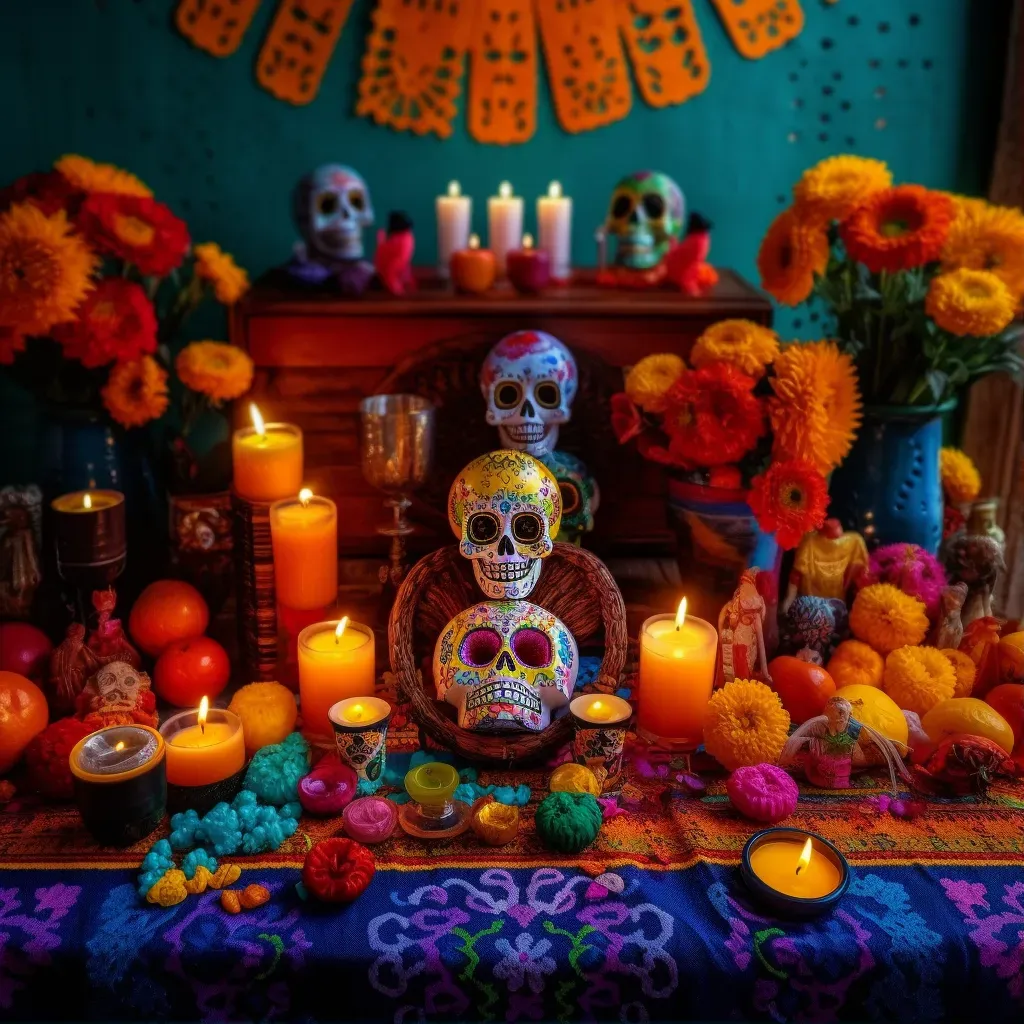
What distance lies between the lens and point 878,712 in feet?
3.56

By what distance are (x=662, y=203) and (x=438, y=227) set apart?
1.28ft

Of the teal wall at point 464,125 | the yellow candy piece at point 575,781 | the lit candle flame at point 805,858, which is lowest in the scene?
the lit candle flame at point 805,858

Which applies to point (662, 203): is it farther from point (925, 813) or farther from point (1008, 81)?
point (925, 813)

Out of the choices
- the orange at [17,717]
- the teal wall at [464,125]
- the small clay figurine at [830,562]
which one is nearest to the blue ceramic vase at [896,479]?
the small clay figurine at [830,562]

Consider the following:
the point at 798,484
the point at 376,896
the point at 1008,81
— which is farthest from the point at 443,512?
the point at 1008,81

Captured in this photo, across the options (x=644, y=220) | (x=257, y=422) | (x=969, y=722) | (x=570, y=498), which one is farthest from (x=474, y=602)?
(x=644, y=220)

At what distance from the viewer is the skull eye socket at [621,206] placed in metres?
1.51

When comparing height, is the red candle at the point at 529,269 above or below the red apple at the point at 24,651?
above

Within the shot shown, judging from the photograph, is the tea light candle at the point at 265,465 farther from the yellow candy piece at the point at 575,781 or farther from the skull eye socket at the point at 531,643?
the yellow candy piece at the point at 575,781

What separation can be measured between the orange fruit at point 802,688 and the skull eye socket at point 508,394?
0.45 metres

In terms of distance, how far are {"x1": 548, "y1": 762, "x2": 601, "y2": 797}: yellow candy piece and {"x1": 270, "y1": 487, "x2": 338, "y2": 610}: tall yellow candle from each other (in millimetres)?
→ 359

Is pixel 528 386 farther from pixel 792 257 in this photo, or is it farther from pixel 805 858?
pixel 805 858

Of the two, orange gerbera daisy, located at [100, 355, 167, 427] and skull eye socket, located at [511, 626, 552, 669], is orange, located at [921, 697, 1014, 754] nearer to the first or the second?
skull eye socket, located at [511, 626, 552, 669]

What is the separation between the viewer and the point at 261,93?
1.67m
